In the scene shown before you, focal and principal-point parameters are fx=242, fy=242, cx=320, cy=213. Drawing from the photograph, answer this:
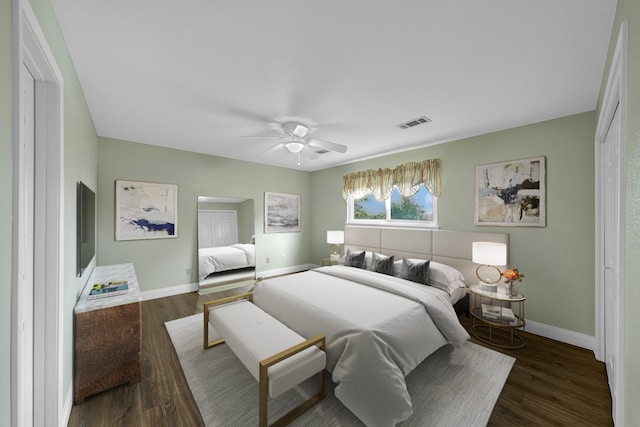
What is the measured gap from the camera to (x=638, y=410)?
861 millimetres

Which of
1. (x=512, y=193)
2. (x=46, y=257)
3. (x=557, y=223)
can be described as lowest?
(x=46, y=257)

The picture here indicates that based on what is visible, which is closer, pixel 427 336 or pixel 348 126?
pixel 427 336

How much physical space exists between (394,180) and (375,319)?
2.79 metres

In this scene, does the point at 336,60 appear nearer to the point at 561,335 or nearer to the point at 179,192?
the point at 179,192

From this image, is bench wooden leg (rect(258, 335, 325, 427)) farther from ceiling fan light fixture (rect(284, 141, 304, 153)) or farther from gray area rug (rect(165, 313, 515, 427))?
ceiling fan light fixture (rect(284, 141, 304, 153))

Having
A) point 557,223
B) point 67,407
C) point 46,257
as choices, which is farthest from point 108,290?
point 557,223

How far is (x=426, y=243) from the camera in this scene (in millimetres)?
3693

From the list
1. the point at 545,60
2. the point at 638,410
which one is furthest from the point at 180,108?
the point at 638,410

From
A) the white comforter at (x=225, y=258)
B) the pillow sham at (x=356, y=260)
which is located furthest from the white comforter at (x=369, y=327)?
the white comforter at (x=225, y=258)

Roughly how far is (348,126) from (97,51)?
7.77 feet

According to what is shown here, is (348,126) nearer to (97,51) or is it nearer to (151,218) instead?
(97,51)

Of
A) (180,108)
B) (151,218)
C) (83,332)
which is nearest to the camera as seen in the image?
(83,332)

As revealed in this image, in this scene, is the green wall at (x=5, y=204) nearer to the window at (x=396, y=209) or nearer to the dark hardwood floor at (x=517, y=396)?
the dark hardwood floor at (x=517, y=396)

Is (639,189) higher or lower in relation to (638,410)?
higher
